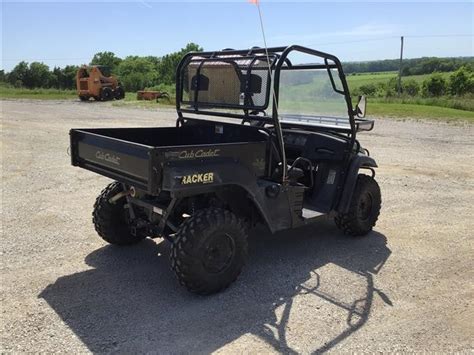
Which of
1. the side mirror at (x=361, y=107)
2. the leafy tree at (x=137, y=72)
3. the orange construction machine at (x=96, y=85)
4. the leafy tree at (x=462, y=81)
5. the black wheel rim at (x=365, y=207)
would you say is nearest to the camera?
the side mirror at (x=361, y=107)

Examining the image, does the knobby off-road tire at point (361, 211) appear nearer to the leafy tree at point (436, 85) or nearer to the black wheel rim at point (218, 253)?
the black wheel rim at point (218, 253)

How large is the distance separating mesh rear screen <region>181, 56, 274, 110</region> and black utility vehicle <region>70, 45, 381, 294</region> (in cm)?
1

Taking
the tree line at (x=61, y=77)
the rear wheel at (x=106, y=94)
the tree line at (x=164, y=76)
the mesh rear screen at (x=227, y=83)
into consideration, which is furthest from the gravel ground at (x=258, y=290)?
the tree line at (x=61, y=77)

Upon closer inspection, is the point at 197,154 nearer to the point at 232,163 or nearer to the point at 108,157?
the point at 232,163

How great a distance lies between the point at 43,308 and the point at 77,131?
62.1 inches

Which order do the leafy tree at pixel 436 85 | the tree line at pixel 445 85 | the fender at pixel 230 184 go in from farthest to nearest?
1. the leafy tree at pixel 436 85
2. the tree line at pixel 445 85
3. the fender at pixel 230 184

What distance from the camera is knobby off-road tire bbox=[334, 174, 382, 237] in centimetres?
518

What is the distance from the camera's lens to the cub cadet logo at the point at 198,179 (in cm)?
347

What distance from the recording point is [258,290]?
4012 mm

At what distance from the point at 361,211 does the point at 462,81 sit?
4644 cm

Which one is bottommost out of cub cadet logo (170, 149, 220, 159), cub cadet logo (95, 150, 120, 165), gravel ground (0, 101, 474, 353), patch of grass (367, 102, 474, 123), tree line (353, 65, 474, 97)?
gravel ground (0, 101, 474, 353)

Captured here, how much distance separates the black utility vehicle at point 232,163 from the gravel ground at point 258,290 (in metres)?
0.31

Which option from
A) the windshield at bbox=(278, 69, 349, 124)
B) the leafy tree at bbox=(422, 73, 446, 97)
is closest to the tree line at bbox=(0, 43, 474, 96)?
the leafy tree at bbox=(422, 73, 446, 97)

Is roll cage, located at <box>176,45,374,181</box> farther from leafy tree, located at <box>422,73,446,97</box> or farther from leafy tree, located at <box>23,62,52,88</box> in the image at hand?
leafy tree, located at <box>23,62,52,88</box>
